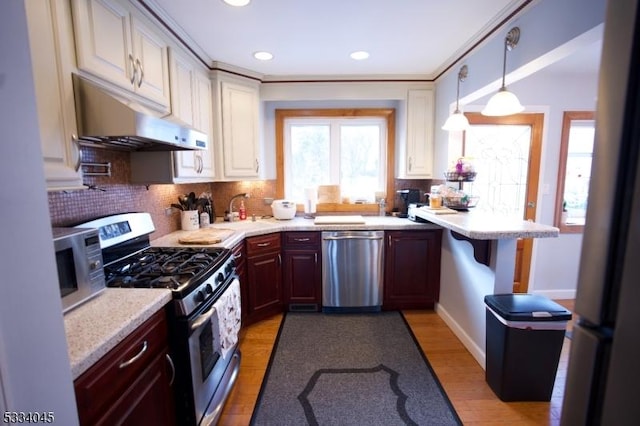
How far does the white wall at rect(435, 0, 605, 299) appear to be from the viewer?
68.6 inches

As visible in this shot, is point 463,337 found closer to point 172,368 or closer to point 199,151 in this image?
point 172,368

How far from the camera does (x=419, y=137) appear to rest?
2988 millimetres

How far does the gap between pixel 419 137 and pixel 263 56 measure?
1.72 metres

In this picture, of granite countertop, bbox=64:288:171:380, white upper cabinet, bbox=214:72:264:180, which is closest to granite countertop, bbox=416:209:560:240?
granite countertop, bbox=64:288:171:380

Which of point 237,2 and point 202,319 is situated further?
point 237,2

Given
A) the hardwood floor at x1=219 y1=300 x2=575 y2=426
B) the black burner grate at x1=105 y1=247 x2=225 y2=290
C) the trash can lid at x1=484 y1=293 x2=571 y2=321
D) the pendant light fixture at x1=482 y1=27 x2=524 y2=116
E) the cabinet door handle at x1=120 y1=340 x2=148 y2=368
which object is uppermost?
the pendant light fixture at x1=482 y1=27 x2=524 y2=116

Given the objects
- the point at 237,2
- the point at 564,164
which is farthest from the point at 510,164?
the point at 237,2

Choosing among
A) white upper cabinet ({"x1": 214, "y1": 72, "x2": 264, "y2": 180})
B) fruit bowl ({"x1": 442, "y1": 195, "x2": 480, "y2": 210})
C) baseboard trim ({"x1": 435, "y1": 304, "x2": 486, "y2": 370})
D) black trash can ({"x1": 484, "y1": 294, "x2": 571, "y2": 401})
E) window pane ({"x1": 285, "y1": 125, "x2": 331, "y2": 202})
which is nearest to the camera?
black trash can ({"x1": 484, "y1": 294, "x2": 571, "y2": 401})

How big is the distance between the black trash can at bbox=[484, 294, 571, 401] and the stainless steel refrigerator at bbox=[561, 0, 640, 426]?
4.57ft

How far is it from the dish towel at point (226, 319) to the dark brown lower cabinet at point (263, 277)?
2.12 ft

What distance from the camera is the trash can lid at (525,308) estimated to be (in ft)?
5.31

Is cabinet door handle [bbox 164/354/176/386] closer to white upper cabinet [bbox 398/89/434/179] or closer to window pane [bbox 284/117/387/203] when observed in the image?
window pane [bbox 284/117/387/203]

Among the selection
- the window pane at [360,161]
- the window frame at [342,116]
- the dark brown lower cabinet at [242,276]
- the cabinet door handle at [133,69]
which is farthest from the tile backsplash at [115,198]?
the window pane at [360,161]

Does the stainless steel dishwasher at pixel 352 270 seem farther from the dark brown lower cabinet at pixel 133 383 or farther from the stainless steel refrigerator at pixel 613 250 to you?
the stainless steel refrigerator at pixel 613 250
